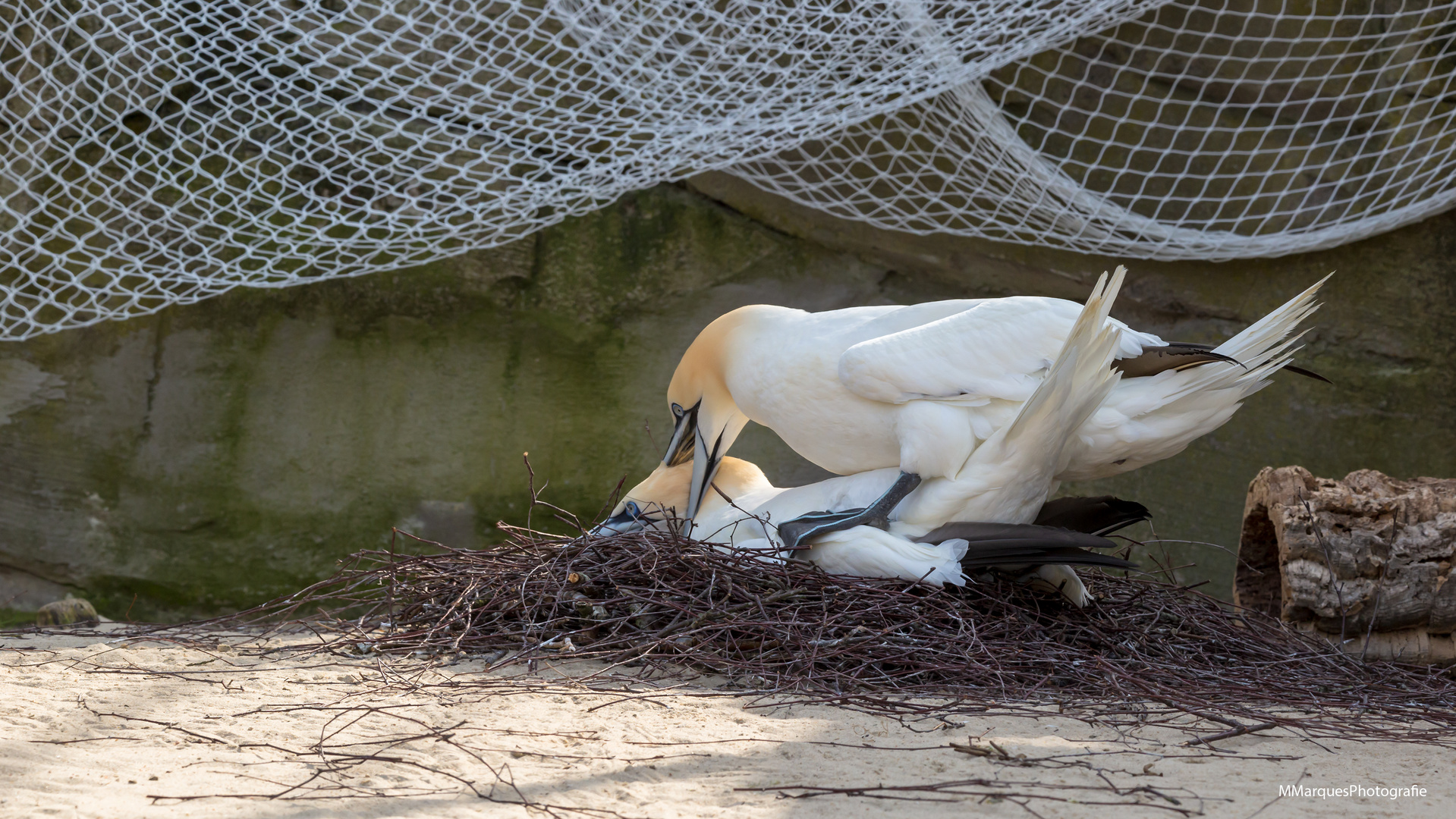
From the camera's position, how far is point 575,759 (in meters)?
1.70

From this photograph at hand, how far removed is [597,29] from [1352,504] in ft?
9.02

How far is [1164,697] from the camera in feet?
7.36

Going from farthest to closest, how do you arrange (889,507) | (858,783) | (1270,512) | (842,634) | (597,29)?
1. (597,29)
2. (1270,512)
3. (889,507)
4. (842,634)
5. (858,783)

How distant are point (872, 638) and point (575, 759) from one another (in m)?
0.91

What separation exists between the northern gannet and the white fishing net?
3.78 feet

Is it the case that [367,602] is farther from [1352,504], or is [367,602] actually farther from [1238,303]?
[1238,303]

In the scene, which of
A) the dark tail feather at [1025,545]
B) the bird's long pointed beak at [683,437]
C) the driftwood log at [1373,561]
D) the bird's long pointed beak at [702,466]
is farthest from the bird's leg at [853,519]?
the driftwood log at [1373,561]

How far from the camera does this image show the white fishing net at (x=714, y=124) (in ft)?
12.7

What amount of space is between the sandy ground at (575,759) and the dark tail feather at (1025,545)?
0.57 meters

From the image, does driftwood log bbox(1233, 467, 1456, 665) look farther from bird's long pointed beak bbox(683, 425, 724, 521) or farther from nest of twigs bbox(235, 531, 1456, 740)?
bird's long pointed beak bbox(683, 425, 724, 521)

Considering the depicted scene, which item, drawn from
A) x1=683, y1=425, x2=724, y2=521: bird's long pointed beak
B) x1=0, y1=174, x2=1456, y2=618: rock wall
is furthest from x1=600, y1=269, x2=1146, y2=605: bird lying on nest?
x1=0, y1=174, x2=1456, y2=618: rock wall

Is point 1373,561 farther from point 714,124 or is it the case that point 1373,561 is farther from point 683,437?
point 714,124

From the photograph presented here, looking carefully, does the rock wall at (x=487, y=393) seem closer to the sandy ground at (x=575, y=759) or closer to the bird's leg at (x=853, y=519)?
the bird's leg at (x=853, y=519)

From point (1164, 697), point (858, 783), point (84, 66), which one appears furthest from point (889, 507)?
point (84, 66)
